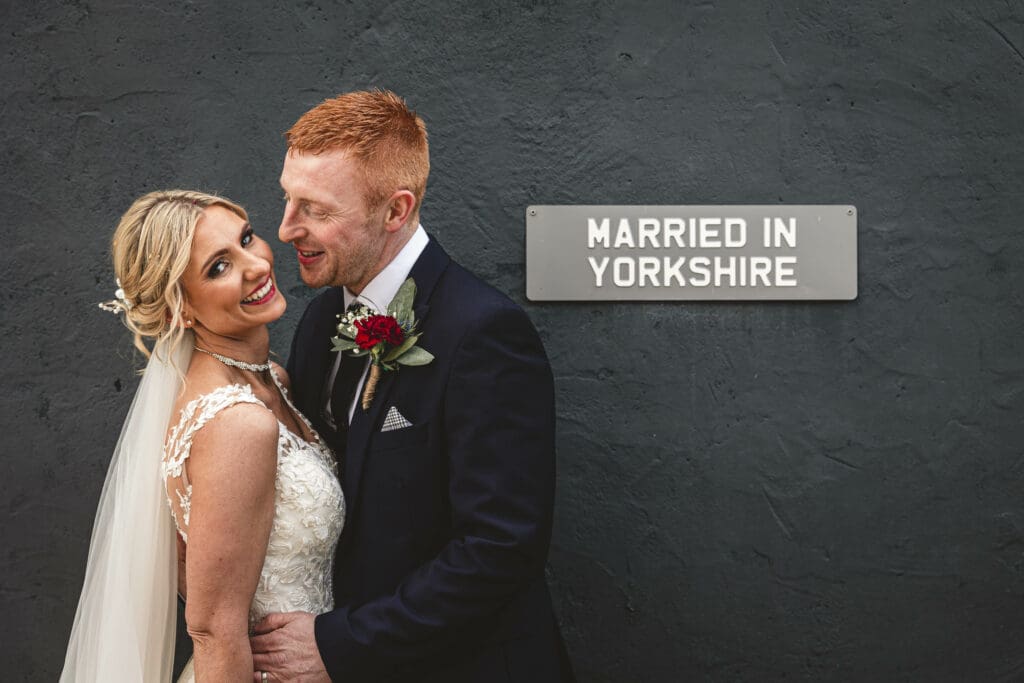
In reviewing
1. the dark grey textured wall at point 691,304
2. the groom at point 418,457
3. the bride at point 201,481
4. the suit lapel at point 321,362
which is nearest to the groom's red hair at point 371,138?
the groom at point 418,457

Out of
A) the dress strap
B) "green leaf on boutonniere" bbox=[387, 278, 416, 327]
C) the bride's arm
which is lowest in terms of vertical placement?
the bride's arm

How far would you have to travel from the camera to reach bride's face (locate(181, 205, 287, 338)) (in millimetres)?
2105

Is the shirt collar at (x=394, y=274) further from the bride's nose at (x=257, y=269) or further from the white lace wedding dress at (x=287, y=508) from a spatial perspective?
the white lace wedding dress at (x=287, y=508)

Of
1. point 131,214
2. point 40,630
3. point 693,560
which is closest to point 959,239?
point 693,560

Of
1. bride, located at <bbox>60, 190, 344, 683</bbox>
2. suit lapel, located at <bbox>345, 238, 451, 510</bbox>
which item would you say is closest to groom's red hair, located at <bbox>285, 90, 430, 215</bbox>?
suit lapel, located at <bbox>345, 238, 451, 510</bbox>

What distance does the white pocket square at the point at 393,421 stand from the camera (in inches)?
82.7

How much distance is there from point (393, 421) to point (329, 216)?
0.52 meters

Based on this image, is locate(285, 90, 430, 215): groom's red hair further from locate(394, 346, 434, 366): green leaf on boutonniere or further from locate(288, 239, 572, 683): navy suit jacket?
locate(394, 346, 434, 366): green leaf on boutonniere

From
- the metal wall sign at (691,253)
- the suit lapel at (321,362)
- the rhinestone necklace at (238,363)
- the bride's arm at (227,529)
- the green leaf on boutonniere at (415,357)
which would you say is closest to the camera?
the bride's arm at (227,529)

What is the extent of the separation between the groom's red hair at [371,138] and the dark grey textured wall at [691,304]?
2.67 ft

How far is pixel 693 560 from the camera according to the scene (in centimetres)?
308

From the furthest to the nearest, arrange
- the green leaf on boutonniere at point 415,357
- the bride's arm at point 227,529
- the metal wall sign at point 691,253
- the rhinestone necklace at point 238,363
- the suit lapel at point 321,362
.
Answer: the metal wall sign at point 691,253, the suit lapel at point 321,362, the rhinestone necklace at point 238,363, the green leaf on boutonniere at point 415,357, the bride's arm at point 227,529

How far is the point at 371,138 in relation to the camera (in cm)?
218

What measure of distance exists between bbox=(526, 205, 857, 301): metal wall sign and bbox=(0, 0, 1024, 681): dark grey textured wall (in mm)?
67
